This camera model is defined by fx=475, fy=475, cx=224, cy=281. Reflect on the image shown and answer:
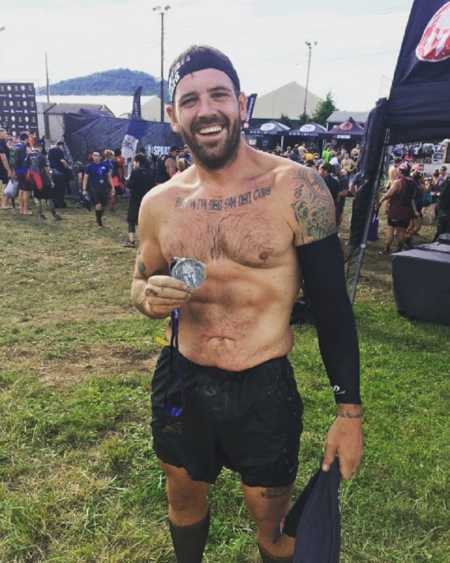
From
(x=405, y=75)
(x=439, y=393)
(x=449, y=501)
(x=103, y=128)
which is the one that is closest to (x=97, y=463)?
(x=449, y=501)

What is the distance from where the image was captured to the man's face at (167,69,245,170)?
5.77ft

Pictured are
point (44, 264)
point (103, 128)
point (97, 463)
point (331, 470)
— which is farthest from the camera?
point (103, 128)

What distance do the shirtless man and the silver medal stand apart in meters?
0.03

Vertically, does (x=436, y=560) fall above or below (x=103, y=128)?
below

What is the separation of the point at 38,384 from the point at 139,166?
6.42 meters

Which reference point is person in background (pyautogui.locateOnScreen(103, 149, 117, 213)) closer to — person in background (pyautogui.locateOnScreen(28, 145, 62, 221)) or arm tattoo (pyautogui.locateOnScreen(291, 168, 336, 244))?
person in background (pyautogui.locateOnScreen(28, 145, 62, 221))

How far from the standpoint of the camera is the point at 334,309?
1.69m

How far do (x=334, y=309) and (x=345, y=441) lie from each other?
0.48 m

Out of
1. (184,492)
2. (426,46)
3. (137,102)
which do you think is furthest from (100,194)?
(184,492)

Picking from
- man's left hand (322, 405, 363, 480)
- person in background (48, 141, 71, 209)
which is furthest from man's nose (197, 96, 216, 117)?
person in background (48, 141, 71, 209)

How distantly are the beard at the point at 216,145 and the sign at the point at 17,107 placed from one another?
68.6 ft

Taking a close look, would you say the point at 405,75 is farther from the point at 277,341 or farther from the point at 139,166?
the point at 139,166

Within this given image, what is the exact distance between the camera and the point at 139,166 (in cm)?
978

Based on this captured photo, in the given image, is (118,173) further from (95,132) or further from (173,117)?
(173,117)
